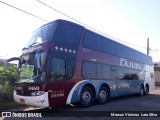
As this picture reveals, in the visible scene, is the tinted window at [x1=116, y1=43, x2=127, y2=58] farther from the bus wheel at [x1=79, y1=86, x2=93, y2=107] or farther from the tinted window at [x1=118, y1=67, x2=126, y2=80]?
the bus wheel at [x1=79, y1=86, x2=93, y2=107]

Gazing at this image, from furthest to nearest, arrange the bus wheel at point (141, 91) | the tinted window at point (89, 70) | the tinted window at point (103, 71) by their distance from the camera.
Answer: the bus wheel at point (141, 91) → the tinted window at point (103, 71) → the tinted window at point (89, 70)

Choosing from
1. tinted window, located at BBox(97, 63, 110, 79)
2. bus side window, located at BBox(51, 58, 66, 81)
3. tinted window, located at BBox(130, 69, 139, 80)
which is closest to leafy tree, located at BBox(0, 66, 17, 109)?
bus side window, located at BBox(51, 58, 66, 81)

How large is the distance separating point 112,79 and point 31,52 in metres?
5.72

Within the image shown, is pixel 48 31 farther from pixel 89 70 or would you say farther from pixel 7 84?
pixel 7 84

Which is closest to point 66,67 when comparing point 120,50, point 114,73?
point 114,73

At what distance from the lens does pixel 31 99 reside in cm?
819

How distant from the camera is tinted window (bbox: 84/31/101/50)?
1082 centimetres

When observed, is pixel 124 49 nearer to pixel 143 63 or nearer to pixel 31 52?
pixel 143 63

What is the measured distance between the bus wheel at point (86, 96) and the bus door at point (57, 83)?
1279 mm

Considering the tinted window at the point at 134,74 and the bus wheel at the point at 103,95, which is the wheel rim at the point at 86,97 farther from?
the tinted window at the point at 134,74

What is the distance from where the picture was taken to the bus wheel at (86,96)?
10.0 meters

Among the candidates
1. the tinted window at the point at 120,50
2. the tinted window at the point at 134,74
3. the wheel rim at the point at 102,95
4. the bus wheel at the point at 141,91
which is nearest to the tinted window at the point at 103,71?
the wheel rim at the point at 102,95

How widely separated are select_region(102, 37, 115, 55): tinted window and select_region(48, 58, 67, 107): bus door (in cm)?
382

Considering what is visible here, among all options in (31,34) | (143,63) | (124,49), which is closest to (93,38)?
(31,34)
